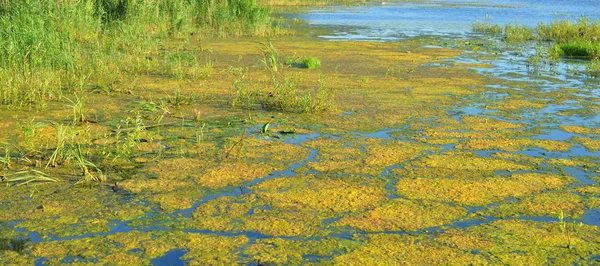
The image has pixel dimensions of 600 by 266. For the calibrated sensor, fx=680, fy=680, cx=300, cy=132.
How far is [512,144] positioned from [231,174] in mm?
2350

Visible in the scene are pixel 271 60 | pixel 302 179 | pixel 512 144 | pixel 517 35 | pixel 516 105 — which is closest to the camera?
pixel 302 179

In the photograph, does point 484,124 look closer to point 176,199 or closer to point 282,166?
point 282,166

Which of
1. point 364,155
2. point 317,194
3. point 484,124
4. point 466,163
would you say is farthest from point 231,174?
point 484,124

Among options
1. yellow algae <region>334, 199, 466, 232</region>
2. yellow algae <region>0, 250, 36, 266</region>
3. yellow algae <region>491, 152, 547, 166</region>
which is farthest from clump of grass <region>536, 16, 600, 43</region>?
yellow algae <region>0, 250, 36, 266</region>

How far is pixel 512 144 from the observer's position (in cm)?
539

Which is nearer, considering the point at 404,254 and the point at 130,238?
the point at 404,254

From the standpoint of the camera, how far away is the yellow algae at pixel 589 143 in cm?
531

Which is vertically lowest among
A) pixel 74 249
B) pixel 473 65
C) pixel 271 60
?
pixel 473 65

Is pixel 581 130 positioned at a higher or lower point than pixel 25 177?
lower

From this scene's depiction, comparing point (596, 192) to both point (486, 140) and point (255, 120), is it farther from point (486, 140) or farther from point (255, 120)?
point (255, 120)

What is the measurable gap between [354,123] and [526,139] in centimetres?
145

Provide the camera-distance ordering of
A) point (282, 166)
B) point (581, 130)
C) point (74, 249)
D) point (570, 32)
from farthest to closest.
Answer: point (570, 32) < point (581, 130) < point (282, 166) < point (74, 249)

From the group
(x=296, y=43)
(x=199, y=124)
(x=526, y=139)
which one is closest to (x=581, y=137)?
(x=526, y=139)

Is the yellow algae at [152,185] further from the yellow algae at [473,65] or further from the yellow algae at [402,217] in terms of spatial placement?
the yellow algae at [473,65]
